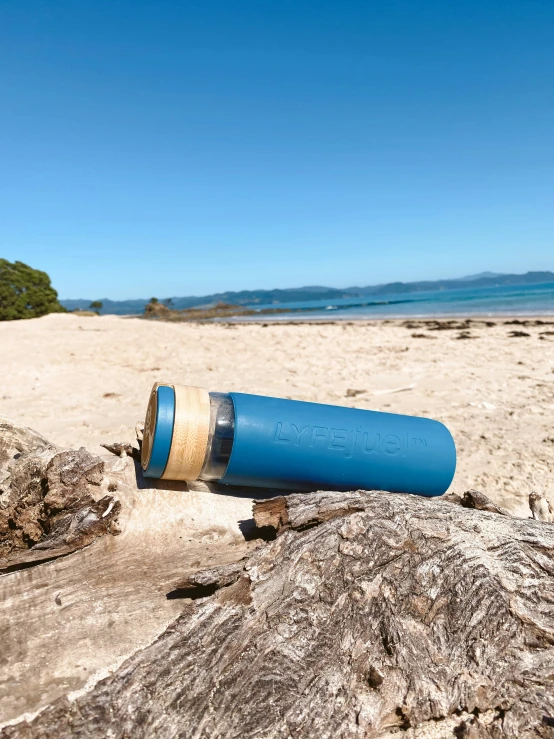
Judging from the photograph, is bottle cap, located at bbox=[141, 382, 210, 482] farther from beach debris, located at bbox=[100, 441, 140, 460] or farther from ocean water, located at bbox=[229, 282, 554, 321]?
ocean water, located at bbox=[229, 282, 554, 321]

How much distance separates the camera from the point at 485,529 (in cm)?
232

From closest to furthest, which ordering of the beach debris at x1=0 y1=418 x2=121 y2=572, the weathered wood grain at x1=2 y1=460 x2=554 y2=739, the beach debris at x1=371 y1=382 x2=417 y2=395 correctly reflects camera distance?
the weathered wood grain at x1=2 y1=460 x2=554 y2=739, the beach debris at x1=0 y1=418 x2=121 y2=572, the beach debris at x1=371 y1=382 x2=417 y2=395

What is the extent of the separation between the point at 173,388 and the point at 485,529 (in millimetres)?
1792

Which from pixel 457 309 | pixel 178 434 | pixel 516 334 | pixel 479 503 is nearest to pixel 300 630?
pixel 178 434

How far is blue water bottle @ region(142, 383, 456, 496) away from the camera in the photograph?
274 cm

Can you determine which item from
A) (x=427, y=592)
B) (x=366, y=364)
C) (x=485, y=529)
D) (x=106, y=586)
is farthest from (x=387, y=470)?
(x=366, y=364)

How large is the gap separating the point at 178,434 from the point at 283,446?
1.95 feet

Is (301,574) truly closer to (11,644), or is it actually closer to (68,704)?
(68,704)

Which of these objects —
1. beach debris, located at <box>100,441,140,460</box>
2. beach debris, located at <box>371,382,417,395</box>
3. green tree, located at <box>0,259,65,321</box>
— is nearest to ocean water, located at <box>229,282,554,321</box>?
green tree, located at <box>0,259,65,321</box>

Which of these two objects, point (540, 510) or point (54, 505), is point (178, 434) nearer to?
point (54, 505)

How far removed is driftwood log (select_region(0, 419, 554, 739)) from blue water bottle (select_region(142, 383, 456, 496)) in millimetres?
424

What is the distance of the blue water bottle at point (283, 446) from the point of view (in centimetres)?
274

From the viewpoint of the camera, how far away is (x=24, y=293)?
20.5 m

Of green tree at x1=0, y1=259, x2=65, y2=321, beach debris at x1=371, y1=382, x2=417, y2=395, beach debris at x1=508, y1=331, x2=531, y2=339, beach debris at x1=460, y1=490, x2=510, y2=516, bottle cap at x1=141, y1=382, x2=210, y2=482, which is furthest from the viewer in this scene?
green tree at x1=0, y1=259, x2=65, y2=321
